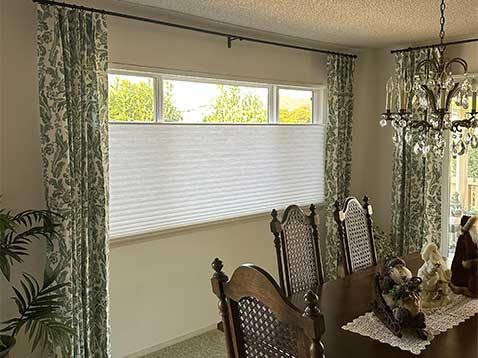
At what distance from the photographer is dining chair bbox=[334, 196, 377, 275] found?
127 inches

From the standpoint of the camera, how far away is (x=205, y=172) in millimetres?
4020

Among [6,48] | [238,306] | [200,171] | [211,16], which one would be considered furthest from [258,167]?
[238,306]

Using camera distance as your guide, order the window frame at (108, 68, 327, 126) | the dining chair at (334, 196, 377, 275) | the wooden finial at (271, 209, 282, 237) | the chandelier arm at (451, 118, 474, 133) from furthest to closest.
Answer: the window frame at (108, 68, 327, 126), the dining chair at (334, 196, 377, 275), the wooden finial at (271, 209, 282, 237), the chandelier arm at (451, 118, 474, 133)

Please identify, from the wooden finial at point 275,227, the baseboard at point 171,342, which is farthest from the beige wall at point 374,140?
the wooden finial at point 275,227

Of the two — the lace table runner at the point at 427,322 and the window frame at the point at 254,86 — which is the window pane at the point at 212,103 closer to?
the window frame at the point at 254,86

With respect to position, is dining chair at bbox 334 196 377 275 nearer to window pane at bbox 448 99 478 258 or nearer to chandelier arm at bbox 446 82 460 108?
chandelier arm at bbox 446 82 460 108

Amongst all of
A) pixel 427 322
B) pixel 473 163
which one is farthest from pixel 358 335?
pixel 473 163

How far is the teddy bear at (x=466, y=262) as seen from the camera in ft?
8.38

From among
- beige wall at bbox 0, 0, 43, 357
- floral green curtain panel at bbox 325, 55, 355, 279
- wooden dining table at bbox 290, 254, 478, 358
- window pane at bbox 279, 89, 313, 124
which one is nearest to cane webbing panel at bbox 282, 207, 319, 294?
wooden dining table at bbox 290, 254, 478, 358

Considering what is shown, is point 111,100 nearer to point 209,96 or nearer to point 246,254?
point 209,96

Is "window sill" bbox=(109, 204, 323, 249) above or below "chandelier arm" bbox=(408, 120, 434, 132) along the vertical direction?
below

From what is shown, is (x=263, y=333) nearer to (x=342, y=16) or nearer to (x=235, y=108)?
(x=342, y=16)

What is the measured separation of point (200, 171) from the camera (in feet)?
13.1

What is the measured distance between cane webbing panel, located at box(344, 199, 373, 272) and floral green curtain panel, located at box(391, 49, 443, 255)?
1367 mm
